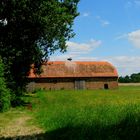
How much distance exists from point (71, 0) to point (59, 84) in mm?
45379

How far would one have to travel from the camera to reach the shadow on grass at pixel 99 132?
12.9 m

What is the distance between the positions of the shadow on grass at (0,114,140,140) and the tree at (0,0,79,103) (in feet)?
63.7

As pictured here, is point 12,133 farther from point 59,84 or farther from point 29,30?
point 59,84

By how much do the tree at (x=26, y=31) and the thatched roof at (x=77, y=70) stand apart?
45157 mm

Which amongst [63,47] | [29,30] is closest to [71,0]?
[63,47]

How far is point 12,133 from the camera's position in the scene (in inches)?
674

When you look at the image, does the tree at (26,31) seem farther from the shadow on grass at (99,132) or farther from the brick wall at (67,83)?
the brick wall at (67,83)

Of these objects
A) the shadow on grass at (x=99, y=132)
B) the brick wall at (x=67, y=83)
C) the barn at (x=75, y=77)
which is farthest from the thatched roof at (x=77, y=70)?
the shadow on grass at (x=99, y=132)

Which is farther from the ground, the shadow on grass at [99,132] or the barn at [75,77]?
the barn at [75,77]

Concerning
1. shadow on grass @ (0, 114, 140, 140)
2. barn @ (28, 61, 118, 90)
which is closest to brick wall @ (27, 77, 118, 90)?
barn @ (28, 61, 118, 90)

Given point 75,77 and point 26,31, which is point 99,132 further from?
point 75,77

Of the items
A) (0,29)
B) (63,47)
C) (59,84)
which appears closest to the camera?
(0,29)

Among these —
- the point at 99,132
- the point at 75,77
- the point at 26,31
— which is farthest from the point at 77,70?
the point at 99,132

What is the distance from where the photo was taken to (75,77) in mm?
86000
